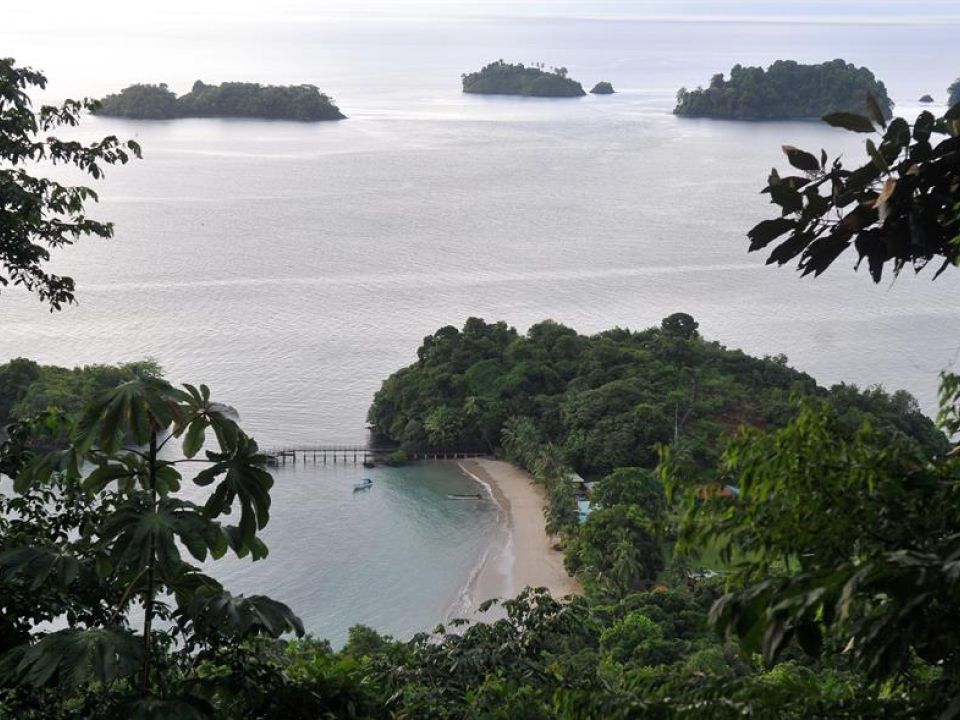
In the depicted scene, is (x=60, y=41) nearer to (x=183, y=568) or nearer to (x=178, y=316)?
(x=178, y=316)

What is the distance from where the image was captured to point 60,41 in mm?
113875

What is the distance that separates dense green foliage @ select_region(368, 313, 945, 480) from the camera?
22.5 m

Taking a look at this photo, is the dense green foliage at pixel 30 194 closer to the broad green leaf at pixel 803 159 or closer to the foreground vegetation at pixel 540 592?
the foreground vegetation at pixel 540 592

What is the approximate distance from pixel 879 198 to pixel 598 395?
21.3 metres

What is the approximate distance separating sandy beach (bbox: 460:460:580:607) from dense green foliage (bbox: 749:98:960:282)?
15.4 meters

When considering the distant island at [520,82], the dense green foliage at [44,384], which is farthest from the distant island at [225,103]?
the dense green foliage at [44,384]

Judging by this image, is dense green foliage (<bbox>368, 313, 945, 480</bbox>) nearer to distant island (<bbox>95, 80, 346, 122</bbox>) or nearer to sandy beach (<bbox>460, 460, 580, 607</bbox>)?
sandy beach (<bbox>460, 460, 580, 607</bbox>)

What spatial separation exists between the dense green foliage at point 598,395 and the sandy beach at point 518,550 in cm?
97

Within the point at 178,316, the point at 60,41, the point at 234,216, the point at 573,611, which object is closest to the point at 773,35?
the point at 60,41

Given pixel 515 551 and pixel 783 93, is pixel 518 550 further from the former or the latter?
pixel 783 93

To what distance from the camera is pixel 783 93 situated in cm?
6550

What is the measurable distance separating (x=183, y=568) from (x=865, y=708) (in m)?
1.84

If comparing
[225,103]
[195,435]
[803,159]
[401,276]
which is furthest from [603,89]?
[803,159]

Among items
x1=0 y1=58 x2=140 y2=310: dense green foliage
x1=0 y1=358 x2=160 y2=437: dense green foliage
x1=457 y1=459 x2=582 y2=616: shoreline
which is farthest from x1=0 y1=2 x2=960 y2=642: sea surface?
x1=0 y1=58 x2=140 y2=310: dense green foliage
